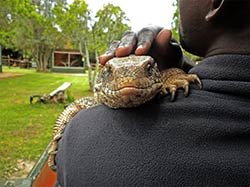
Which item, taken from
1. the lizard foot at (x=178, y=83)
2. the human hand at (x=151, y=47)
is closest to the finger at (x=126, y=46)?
the human hand at (x=151, y=47)

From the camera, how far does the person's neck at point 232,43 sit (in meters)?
1.30

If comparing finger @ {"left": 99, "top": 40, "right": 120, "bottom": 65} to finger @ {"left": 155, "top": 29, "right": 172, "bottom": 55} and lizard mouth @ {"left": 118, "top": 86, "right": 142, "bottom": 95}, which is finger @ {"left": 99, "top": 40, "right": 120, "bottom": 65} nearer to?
finger @ {"left": 155, "top": 29, "right": 172, "bottom": 55}

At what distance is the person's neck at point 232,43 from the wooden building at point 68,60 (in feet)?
137

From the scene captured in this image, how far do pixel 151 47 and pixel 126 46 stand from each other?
0.57 ft

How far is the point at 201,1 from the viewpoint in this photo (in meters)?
1.38

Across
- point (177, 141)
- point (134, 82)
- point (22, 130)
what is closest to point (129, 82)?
point (134, 82)

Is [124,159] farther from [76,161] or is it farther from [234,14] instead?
[234,14]

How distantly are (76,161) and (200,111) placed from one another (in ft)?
1.64

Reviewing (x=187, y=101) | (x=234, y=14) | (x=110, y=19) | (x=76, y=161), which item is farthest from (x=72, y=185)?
Result: (x=110, y=19)

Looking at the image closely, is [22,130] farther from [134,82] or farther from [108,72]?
[134,82]

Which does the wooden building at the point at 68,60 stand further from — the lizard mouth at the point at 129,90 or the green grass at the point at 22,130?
the lizard mouth at the point at 129,90

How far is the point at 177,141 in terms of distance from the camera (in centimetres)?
120

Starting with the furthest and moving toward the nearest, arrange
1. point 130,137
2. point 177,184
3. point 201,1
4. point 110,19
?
point 110,19 < point 201,1 < point 130,137 < point 177,184

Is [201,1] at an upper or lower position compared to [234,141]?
upper
